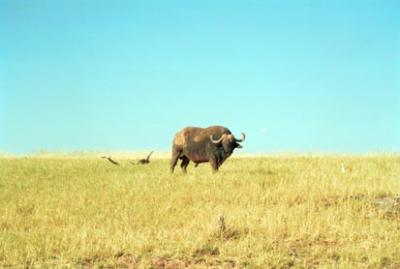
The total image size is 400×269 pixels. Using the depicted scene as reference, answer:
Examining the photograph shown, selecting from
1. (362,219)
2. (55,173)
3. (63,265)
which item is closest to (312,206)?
(362,219)

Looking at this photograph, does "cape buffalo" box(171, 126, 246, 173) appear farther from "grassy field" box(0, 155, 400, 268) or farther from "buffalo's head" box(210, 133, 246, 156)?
"grassy field" box(0, 155, 400, 268)

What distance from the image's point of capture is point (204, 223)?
9.95m

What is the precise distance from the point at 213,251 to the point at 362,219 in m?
3.92

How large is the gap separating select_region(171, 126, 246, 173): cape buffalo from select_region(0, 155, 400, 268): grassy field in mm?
4358

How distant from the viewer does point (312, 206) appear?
1162cm

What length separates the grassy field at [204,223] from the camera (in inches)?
299

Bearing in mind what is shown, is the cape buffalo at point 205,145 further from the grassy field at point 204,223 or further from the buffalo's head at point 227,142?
the grassy field at point 204,223

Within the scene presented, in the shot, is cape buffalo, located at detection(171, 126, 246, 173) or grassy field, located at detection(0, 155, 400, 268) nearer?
grassy field, located at detection(0, 155, 400, 268)

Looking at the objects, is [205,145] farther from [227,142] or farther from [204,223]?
[204,223]

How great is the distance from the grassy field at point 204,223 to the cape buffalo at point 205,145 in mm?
4358

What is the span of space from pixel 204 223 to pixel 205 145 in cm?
1258

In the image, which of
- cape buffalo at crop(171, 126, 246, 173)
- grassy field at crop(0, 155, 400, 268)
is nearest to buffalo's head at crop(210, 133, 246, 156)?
cape buffalo at crop(171, 126, 246, 173)

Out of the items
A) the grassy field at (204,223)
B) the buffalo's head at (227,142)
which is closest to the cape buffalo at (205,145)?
the buffalo's head at (227,142)

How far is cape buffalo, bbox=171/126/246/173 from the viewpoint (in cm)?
2206
